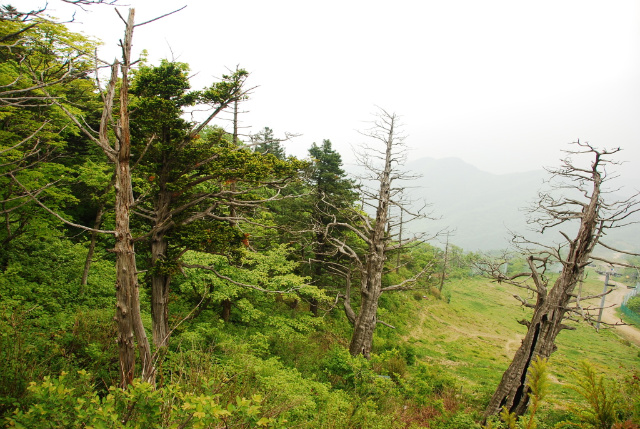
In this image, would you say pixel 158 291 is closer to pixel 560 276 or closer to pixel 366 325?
pixel 366 325

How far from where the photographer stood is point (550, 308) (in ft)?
30.1

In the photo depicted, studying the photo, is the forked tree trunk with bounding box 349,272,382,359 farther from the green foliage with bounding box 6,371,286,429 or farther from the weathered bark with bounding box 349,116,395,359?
the green foliage with bounding box 6,371,286,429

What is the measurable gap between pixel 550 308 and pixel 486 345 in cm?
1568

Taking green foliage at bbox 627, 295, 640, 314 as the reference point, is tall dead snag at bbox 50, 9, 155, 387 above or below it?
above

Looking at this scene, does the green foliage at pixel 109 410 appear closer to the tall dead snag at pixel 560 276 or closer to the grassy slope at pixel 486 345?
the tall dead snag at pixel 560 276

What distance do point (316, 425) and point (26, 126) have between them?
1113 centimetres

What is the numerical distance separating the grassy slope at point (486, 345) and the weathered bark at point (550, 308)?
125 centimetres

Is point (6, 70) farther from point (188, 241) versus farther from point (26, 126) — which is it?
point (188, 241)

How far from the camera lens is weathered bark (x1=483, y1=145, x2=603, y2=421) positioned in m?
8.91

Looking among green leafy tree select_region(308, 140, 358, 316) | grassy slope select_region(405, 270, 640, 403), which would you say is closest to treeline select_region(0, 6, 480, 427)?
green leafy tree select_region(308, 140, 358, 316)

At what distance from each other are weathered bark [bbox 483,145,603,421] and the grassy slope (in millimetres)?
1252

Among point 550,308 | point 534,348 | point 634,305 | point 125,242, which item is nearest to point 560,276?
point 550,308

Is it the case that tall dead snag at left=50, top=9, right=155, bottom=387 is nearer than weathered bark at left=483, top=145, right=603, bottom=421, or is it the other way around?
tall dead snag at left=50, top=9, right=155, bottom=387

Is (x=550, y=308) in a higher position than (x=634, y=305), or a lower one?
higher
